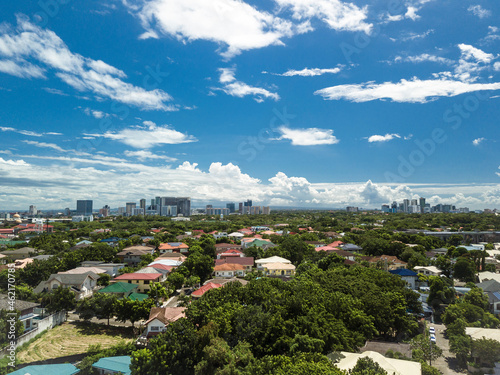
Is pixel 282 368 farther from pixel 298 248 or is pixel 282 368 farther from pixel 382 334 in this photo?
pixel 298 248

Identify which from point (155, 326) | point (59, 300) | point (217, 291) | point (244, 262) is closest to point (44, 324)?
point (59, 300)

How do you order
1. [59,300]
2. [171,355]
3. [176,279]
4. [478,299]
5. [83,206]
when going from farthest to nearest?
[83,206] < [176,279] < [59,300] < [478,299] < [171,355]

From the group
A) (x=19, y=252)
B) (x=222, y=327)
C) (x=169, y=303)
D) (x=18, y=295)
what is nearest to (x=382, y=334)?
(x=222, y=327)

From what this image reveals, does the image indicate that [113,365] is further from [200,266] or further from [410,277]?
[410,277]

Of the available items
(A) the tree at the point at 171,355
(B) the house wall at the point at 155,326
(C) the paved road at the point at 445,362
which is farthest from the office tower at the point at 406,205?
(A) the tree at the point at 171,355

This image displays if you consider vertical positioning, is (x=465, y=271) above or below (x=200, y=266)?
above

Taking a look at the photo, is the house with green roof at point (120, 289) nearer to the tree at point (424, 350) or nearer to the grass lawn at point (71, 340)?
the grass lawn at point (71, 340)

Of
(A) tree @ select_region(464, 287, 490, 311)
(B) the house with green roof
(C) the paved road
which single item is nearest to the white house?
(A) tree @ select_region(464, 287, 490, 311)
